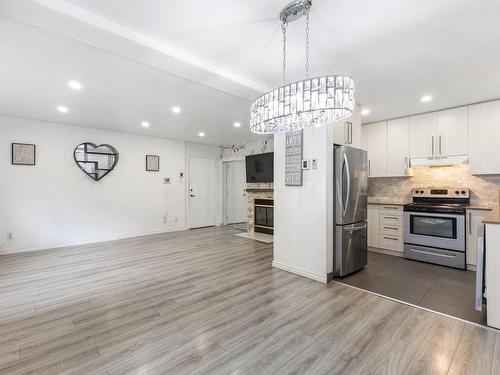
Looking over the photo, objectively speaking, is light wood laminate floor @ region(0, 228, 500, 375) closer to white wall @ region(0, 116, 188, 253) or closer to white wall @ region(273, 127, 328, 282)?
white wall @ region(273, 127, 328, 282)

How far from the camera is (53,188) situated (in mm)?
5012

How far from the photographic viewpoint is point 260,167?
6371 mm

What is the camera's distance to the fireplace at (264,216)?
19.9 feet

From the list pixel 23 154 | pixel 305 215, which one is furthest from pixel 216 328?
pixel 23 154

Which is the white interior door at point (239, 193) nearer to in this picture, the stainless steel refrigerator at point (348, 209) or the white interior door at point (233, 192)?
the white interior door at point (233, 192)

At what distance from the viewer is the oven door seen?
11.9 feet

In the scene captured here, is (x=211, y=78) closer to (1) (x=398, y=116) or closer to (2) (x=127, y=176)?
(1) (x=398, y=116)

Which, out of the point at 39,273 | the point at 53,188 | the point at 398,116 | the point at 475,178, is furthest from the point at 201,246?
the point at 475,178

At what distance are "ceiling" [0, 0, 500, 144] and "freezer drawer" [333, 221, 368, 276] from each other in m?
1.91

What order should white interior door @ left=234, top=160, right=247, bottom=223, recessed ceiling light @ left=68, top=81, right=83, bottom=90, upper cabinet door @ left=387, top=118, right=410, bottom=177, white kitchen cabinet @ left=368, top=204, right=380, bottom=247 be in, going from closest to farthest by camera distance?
recessed ceiling light @ left=68, top=81, right=83, bottom=90, upper cabinet door @ left=387, top=118, right=410, bottom=177, white kitchen cabinet @ left=368, top=204, right=380, bottom=247, white interior door @ left=234, top=160, right=247, bottom=223

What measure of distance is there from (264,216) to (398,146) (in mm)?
3310

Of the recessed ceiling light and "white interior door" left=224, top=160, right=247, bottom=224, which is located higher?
the recessed ceiling light

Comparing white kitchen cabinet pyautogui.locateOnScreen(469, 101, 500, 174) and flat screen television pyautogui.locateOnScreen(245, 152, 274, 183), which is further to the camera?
flat screen television pyautogui.locateOnScreen(245, 152, 274, 183)

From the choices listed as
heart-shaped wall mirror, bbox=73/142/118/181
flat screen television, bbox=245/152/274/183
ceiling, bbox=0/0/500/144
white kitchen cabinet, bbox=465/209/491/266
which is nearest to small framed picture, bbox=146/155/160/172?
heart-shaped wall mirror, bbox=73/142/118/181
